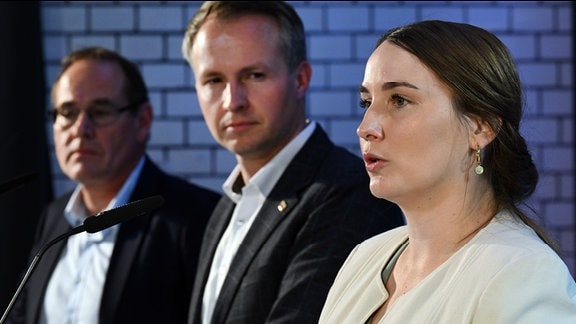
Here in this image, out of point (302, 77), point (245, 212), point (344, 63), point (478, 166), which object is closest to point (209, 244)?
point (245, 212)

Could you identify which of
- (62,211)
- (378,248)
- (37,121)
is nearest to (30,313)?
(62,211)

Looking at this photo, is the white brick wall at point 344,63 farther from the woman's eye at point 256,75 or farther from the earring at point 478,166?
the earring at point 478,166

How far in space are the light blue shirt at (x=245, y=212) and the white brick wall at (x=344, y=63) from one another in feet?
4.43

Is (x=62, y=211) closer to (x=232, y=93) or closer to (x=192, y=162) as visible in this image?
(x=192, y=162)

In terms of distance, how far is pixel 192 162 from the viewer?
4398 mm

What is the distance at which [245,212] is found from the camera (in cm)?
299

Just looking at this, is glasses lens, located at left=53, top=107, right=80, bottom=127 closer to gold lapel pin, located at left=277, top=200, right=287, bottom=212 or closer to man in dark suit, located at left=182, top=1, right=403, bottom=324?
man in dark suit, located at left=182, top=1, right=403, bottom=324

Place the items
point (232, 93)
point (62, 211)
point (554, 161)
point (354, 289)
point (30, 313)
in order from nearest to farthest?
1. point (354, 289)
2. point (232, 93)
3. point (30, 313)
4. point (62, 211)
5. point (554, 161)

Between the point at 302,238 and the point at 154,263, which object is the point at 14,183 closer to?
the point at 302,238

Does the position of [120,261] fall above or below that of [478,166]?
below

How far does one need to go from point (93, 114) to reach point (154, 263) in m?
0.64

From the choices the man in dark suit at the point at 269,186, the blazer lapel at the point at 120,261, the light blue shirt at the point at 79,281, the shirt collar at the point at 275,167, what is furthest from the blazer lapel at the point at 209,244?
the light blue shirt at the point at 79,281

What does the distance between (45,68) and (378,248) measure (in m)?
2.51

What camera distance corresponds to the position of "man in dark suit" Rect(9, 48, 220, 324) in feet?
11.0
